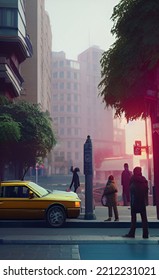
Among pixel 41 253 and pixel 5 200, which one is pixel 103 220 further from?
pixel 41 253

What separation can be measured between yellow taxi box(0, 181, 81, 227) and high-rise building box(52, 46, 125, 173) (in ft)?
347

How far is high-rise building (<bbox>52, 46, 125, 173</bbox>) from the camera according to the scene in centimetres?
12900

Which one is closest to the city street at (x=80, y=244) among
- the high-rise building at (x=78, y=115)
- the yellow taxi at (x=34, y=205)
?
the yellow taxi at (x=34, y=205)

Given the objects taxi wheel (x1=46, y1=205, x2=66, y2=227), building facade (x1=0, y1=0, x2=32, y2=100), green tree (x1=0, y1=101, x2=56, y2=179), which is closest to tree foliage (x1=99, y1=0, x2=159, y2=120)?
taxi wheel (x1=46, y1=205, x2=66, y2=227)

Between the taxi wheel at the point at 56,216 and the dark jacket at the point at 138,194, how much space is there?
3.28 meters

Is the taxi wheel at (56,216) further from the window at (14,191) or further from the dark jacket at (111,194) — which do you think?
the dark jacket at (111,194)

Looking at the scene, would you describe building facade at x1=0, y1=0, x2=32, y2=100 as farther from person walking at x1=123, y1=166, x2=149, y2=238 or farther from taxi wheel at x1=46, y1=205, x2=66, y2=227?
person walking at x1=123, y1=166, x2=149, y2=238

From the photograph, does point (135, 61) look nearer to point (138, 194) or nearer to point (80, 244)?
point (138, 194)

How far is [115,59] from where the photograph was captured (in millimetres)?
14898

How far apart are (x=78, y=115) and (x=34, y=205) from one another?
122652 mm

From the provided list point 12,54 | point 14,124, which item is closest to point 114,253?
point 14,124

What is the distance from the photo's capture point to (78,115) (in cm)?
13450

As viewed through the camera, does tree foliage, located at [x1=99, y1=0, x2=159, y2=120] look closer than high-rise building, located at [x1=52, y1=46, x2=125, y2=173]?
Yes
